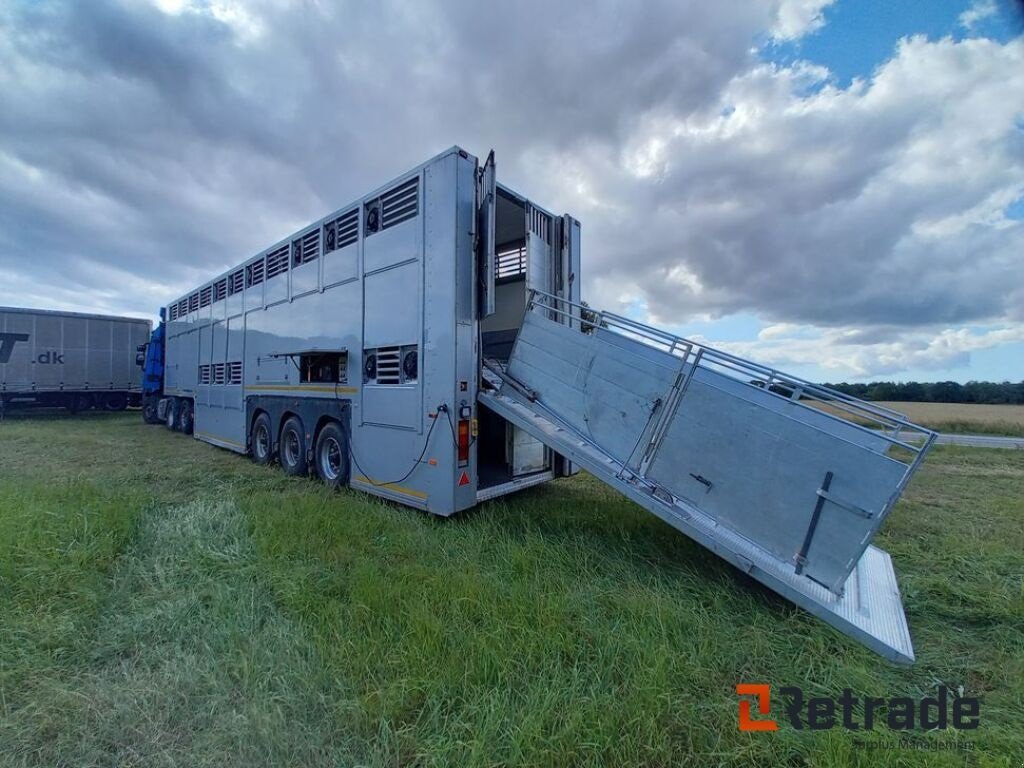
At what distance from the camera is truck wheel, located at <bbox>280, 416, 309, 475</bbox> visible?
6516mm

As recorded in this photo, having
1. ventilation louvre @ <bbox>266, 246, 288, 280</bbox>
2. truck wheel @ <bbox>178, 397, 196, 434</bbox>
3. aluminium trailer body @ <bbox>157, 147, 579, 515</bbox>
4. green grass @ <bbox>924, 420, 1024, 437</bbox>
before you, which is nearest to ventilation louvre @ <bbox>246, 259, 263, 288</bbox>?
aluminium trailer body @ <bbox>157, 147, 579, 515</bbox>

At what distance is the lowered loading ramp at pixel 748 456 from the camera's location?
8.92ft

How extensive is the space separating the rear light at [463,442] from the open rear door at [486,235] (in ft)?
3.61

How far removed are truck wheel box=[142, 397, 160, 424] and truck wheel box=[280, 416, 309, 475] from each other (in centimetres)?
1049

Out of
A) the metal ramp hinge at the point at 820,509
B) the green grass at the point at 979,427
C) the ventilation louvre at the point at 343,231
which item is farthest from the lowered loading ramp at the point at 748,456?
the green grass at the point at 979,427

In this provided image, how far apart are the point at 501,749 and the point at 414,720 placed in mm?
438

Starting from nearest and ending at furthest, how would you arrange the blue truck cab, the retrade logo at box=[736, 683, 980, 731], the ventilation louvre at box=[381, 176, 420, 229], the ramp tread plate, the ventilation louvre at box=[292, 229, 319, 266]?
the retrade logo at box=[736, 683, 980, 731], the ramp tread plate, the ventilation louvre at box=[381, 176, 420, 229], the ventilation louvre at box=[292, 229, 319, 266], the blue truck cab

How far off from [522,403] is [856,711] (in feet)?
10.4

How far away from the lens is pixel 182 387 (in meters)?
11.4

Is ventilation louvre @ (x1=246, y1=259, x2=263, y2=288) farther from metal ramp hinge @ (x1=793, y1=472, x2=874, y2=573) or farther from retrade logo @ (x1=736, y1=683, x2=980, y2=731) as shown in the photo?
retrade logo @ (x1=736, y1=683, x2=980, y2=731)

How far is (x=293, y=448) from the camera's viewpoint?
6.84 metres

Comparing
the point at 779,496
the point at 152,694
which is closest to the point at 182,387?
the point at 152,694

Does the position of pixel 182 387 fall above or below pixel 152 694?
above

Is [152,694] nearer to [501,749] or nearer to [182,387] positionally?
[501,749]
